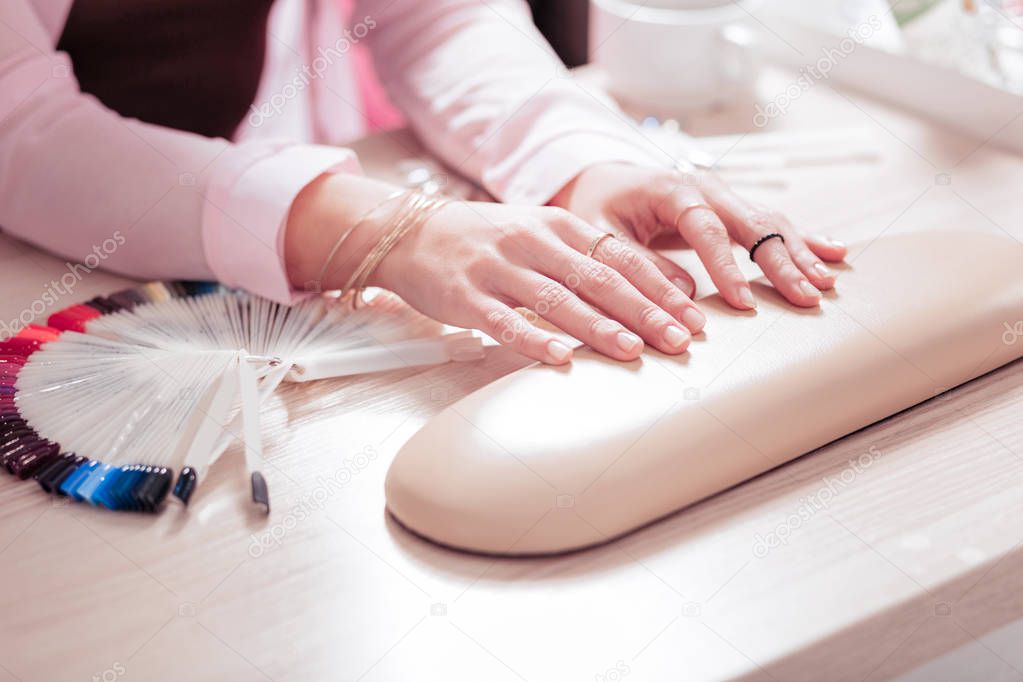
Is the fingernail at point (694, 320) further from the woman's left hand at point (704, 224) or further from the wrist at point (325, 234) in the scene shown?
the wrist at point (325, 234)

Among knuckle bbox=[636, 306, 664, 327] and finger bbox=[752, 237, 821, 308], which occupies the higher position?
knuckle bbox=[636, 306, 664, 327]

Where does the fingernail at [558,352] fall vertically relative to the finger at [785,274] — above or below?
above

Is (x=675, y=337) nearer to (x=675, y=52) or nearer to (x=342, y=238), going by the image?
(x=342, y=238)

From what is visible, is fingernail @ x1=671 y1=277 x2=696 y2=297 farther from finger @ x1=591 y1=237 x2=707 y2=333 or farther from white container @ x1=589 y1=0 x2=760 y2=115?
white container @ x1=589 y1=0 x2=760 y2=115

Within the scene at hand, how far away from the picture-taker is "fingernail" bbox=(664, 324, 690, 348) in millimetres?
486

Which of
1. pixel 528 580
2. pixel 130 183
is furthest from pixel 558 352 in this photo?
pixel 130 183

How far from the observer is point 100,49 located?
2.81ft

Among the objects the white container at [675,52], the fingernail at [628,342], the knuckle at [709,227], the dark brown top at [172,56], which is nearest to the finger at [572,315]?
the fingernail at [628,342]

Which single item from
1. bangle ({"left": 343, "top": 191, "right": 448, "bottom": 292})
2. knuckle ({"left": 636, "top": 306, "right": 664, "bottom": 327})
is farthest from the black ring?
bangle ({"left": 343, "top": 191, "right": 448, "bottom": 292})

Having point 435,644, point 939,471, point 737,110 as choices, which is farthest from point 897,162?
point 435,644

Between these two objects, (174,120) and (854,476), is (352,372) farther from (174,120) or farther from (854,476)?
(174,120)

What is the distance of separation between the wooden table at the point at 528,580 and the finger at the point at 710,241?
4.3 inches

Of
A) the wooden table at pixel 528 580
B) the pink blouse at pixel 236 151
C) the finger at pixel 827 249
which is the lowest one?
the wooden table at pixel 528 580

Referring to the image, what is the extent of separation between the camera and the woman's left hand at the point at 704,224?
0.54 m
